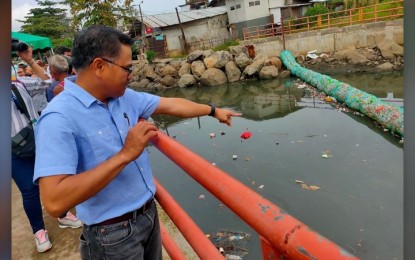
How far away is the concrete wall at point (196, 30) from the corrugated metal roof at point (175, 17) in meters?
0.42

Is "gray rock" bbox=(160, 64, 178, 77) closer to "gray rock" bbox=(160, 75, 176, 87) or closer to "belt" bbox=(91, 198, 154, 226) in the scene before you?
"gray rock" bbox=(160, 75, 176, 87)

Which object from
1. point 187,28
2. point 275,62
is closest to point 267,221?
point 275,62

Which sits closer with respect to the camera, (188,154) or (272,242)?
(272,242)

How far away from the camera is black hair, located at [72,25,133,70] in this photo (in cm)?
140

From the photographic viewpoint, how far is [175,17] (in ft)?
91.5

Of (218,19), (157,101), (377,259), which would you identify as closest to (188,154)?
(157,101)

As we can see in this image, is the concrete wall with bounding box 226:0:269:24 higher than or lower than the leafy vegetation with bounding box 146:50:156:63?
higher

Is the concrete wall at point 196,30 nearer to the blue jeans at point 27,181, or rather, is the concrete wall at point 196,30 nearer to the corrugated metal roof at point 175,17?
the corrugated metal roof at point 175,17

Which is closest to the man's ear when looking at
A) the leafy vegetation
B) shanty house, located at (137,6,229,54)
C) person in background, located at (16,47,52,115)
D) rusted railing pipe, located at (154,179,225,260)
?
rusted railing pipe, located at (154,179,225,260)

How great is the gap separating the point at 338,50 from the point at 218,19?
13.2 meters

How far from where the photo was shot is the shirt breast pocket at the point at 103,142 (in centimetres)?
138

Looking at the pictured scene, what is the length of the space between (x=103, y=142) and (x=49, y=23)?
101 ft

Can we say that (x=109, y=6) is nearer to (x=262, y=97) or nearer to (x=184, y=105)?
(x=262, y=97)

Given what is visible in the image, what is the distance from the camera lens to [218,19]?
28.0 m
